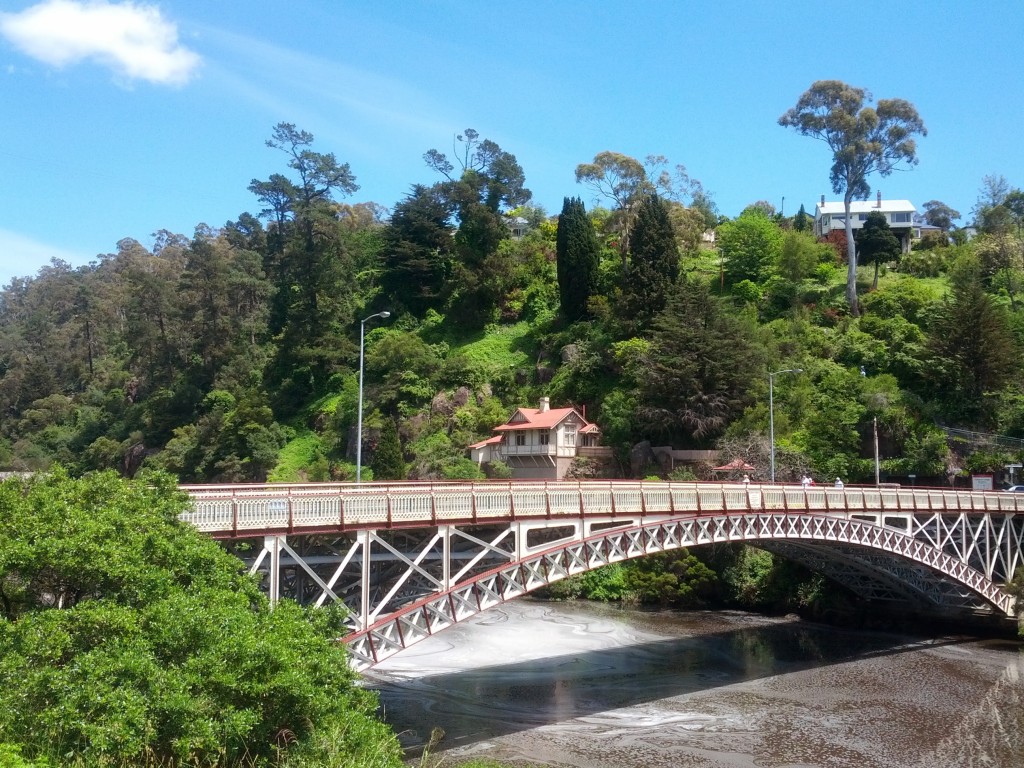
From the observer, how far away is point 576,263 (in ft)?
→ 230

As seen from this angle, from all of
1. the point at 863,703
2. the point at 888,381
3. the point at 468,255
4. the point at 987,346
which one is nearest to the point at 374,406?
the point at 468,255

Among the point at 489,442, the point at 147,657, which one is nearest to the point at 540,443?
the point at 489,442

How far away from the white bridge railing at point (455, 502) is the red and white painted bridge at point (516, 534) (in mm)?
35

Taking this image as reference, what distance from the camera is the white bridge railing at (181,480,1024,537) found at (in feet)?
61.4

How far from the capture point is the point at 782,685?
99.2 ft

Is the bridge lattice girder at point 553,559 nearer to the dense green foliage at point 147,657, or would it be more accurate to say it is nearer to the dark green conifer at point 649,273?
the dense green foliage at point 147,657

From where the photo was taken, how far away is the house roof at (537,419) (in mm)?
57000

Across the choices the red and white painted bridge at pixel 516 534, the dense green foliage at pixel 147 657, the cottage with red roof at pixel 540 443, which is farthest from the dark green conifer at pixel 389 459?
the dense green foliage at pixel 147 657

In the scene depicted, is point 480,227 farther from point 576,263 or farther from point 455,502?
point 455,502

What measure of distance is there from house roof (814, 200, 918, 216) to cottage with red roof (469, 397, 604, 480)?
5093cm

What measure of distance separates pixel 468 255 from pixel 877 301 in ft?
106

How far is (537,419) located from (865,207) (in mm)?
59772

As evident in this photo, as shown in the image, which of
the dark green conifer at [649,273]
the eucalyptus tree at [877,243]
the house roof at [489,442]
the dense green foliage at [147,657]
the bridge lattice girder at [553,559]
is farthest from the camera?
the eucalyptus tree at [877,243]

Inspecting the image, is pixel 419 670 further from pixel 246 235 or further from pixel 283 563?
pixel 246 235
